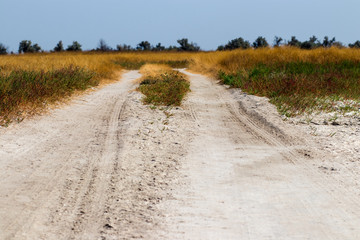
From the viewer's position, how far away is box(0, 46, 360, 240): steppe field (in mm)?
3371

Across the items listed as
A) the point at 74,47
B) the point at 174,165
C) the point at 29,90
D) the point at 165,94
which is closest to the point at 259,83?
the point at 165,94

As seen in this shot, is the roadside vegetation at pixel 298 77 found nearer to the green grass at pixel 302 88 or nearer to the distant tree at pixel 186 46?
the green grass at pixel 302 88

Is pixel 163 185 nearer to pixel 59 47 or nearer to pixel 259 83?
pixel 259 83

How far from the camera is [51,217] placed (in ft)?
11.5

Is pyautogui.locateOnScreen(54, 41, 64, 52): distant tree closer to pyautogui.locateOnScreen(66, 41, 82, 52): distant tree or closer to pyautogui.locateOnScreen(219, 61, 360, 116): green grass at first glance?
pyautogui.locateOnScreen(66, 41, 82, 52): distant tree

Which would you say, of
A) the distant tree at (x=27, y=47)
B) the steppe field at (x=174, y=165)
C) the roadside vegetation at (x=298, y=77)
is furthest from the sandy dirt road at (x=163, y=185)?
the distant tree at (x=27, y=47)

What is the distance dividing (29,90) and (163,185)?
568cm

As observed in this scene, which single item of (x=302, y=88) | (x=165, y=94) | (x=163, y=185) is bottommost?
(x=163, y=185)

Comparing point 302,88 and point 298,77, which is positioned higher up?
point 298,77

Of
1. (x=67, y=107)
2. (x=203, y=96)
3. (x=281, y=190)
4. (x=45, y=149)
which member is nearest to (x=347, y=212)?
(x=281, y=190)

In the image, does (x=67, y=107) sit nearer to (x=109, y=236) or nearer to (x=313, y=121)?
(x=313, y=121)

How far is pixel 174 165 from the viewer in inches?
200

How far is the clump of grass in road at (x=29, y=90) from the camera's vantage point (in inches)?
303

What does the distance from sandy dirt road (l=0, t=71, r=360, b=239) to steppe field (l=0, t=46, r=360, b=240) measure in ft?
0.05
